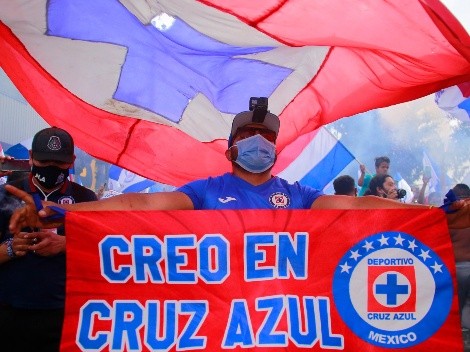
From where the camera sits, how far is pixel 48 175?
324cm

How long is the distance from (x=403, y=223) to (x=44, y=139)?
204 cm

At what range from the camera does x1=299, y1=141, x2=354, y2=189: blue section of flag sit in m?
7.44

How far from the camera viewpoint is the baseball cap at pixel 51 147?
3.22m

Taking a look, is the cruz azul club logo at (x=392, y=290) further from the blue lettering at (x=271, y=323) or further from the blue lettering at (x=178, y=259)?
the blue lettering at (x=178, y=259)

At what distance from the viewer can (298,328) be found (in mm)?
2498

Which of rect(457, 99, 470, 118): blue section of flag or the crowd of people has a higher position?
rect(457, 99, 470, 118): blue section of flag

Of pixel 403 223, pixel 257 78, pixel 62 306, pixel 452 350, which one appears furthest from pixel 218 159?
pixel 452 350

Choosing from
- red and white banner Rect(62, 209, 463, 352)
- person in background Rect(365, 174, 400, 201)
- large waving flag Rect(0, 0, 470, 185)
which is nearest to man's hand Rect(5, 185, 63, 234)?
red and white banner Rect(62, 209, 463, 352)

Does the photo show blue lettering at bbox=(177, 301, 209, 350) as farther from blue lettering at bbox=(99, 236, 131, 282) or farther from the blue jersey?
the blue jersey

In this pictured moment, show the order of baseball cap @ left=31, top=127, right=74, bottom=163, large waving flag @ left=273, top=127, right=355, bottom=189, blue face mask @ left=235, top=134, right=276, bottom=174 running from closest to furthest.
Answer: blue face mask @ left=235, top=134, right=276, bottom=174 < baseball cap @ left=31, top=127, right=74, bottom=163 < large waving flag @ left=273, top=127, right=355, bottom=189

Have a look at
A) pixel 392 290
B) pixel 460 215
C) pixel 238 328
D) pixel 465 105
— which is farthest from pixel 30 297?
pixel 465 105

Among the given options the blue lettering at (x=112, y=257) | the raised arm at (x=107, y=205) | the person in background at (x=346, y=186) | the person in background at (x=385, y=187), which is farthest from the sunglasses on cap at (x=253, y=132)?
the person in background at (x=385, y=187)

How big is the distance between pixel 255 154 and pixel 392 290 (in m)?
0.94

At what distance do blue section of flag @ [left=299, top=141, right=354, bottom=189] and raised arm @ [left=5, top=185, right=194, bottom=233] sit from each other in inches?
188
